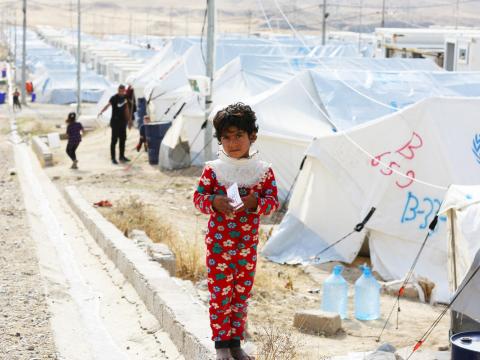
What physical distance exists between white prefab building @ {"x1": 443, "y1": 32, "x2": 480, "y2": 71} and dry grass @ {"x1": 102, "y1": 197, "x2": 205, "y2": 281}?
36.9 feet

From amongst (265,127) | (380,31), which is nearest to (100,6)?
(380,31)

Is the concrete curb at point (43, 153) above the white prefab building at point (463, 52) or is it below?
below

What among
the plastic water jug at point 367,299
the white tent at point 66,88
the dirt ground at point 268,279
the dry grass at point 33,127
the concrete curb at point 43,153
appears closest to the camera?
the dirt ground at point 268,279

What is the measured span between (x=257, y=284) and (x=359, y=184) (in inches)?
90.4

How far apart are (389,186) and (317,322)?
327 centimetres

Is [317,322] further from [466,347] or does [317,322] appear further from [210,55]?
[210,55]

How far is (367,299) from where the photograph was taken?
819 cm

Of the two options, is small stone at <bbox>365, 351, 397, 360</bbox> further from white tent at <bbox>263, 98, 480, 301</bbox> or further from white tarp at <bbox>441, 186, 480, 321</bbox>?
white tent at <bbox>263, 98, 480, 301</bbox>

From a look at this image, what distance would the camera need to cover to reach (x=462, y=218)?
6707mm

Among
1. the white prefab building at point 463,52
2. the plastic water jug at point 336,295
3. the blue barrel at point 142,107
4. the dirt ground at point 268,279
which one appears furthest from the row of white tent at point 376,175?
the blue barrel at point 142,107

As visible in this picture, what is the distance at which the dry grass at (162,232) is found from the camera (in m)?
8.62

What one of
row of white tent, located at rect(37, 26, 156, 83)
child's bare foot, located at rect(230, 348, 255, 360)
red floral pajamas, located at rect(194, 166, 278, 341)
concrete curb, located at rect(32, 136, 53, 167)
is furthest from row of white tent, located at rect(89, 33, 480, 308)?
row of white tent, located at rect(37, 26, 156, 83)

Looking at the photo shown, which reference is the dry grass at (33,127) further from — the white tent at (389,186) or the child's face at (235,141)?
the child's face at (235,141)

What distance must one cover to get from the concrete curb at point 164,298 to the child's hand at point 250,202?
0.91m
